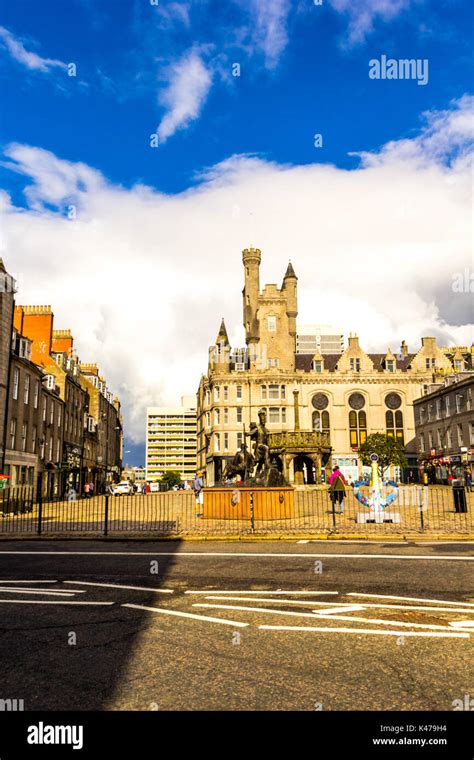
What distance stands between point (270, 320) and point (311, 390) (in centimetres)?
1081

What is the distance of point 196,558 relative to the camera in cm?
1301

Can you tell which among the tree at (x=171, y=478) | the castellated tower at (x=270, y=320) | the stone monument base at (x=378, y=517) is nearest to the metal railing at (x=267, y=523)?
the stone monument base at (x=378, y=517)

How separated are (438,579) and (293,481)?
51.3 m

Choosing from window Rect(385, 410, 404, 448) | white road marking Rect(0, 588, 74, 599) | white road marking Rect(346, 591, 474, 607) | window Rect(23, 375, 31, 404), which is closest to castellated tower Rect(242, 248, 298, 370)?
window Rect(385, 410, 404, 448)

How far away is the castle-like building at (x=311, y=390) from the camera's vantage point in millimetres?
68188

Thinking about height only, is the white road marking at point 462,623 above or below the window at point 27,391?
below

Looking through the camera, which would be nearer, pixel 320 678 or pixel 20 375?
pixel 320 678

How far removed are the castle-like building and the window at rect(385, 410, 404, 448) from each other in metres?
0.12

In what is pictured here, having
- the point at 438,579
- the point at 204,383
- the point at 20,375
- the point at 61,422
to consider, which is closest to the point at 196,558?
the point at 438,579

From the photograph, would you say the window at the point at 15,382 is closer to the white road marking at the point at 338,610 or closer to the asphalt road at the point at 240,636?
the asphalt road at the point at 240,636

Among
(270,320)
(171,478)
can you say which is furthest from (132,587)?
(171,478)

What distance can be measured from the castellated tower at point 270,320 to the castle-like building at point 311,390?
0.42 feet

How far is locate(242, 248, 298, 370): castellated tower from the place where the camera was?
237ft
